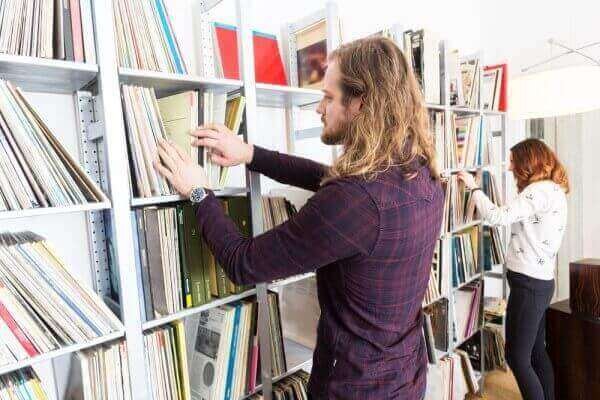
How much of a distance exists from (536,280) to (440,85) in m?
1.06

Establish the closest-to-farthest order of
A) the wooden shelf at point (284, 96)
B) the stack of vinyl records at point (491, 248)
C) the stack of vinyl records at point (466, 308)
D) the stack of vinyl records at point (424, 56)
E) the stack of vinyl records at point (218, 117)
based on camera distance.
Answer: the stack of vinyl records at point (218, 117), the wooden shelf at point (284, 96), the stack of vinyl records at point (424, 56), the stack of vinyl records at point (466, 308), the stack of vinyl records at point (491, 248)

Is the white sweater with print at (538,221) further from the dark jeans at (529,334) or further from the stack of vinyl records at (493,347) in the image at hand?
the stack of vinyl records at (493,347)

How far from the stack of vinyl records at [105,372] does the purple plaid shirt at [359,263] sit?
0.35m

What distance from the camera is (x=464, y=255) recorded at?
223 cm

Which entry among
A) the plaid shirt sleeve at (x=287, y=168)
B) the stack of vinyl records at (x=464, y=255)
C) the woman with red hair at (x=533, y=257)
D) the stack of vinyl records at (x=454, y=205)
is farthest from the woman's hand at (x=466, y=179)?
the plaid shirt sleeve at (x=287, y=168)

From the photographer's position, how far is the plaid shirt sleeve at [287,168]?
1198mm

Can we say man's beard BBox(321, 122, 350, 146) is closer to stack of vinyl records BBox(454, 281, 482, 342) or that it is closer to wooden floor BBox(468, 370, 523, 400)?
stack of vinyl records BBox(454, 281, 482, 342)

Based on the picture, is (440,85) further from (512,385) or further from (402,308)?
(512,385)

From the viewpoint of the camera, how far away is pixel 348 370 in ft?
3.19

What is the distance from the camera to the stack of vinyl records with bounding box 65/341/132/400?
925 millimetres

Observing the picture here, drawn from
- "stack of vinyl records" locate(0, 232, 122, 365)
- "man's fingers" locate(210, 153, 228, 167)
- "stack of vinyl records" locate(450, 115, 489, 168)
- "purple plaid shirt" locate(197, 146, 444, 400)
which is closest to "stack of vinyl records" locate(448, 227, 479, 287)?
"stack of vinyl records" locate(450, 115, 489, 168)

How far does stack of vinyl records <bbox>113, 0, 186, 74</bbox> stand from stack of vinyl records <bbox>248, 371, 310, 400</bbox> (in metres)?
1.03

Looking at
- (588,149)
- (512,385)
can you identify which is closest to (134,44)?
(512,385)

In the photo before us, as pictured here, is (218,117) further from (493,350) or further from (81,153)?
(493,350)
